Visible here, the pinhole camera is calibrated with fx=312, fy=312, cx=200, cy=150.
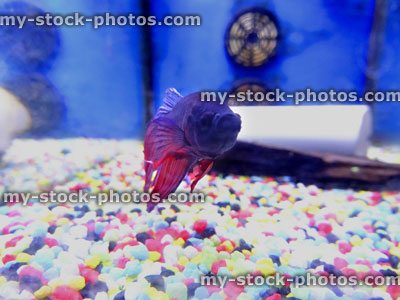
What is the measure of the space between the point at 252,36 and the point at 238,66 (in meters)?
0.47

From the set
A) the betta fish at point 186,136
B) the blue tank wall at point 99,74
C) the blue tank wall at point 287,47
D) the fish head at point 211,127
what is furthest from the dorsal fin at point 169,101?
the blue tank wall at point 287,47

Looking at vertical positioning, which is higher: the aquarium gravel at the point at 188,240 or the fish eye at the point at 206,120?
the fish eye at the point at 206,120

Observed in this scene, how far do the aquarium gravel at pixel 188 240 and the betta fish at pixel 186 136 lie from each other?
48 centimetres

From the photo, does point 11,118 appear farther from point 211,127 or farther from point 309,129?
point 309,129

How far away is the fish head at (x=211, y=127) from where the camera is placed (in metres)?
1.35

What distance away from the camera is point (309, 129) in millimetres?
3502

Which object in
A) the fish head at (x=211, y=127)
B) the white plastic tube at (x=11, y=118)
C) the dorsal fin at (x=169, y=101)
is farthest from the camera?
the white plastic tube at (x=11, y=118)

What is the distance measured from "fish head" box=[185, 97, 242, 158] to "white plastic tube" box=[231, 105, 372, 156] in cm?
192

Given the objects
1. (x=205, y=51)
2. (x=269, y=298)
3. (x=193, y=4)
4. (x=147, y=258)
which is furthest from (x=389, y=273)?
(x=193, y=4)

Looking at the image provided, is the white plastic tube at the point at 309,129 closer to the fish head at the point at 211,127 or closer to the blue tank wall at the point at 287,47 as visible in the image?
the blue tank wall at the point at 287,47

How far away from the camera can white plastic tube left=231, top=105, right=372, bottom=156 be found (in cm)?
342

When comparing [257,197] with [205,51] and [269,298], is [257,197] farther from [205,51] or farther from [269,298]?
[205,51]

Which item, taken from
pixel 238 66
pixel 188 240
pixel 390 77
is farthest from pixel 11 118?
pixel 390 77

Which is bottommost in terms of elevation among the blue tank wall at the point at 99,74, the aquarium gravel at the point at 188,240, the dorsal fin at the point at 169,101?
the aquarium gravel at the point at 188,240
